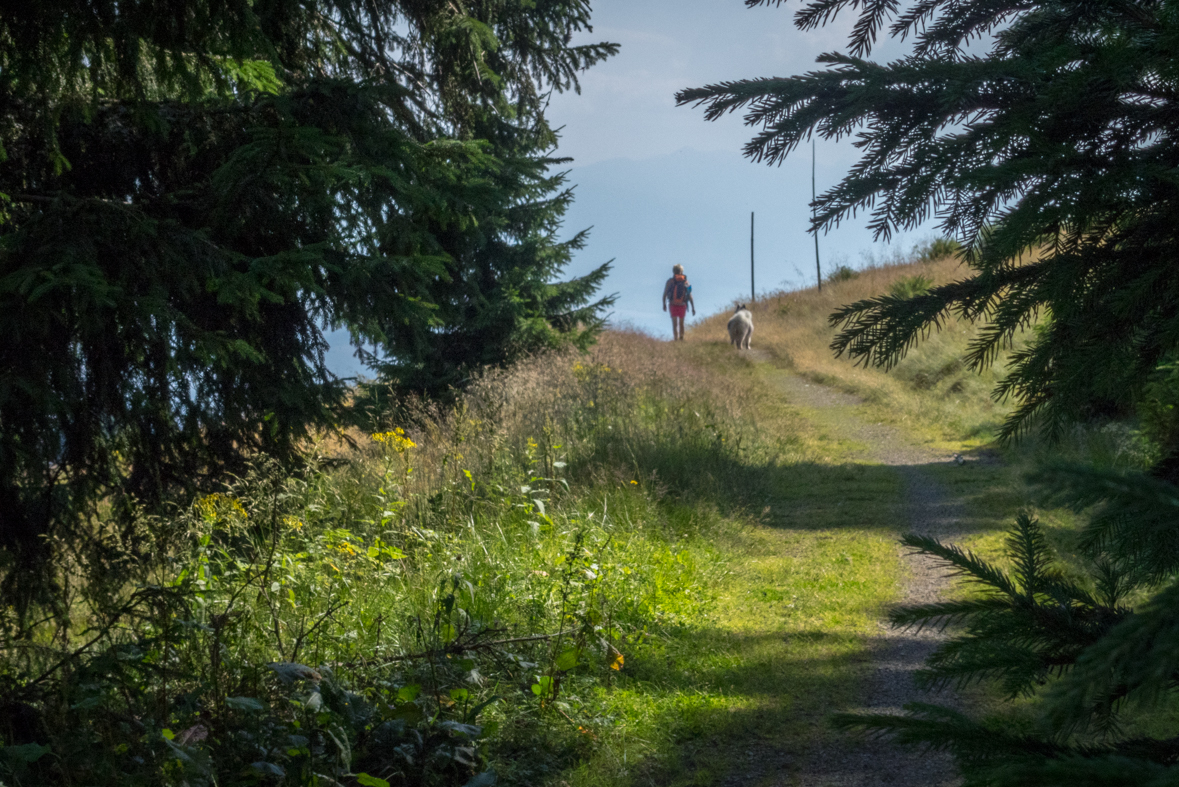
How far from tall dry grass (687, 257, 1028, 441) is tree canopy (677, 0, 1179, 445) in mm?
2983

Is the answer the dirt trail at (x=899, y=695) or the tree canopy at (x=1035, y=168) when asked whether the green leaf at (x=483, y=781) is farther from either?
the tree canopy at (x=1035, y=168)

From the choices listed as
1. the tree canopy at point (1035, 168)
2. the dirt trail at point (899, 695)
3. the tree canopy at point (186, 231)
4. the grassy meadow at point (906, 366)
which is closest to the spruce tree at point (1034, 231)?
the tree canopy at point (1035, 168)

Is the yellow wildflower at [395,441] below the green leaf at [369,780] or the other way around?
the other way around

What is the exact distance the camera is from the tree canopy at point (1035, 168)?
1.93m

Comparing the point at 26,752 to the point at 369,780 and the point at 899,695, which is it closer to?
the point at 369,780

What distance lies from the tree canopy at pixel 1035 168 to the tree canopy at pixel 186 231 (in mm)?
2517

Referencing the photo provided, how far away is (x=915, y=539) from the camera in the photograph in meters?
1.72

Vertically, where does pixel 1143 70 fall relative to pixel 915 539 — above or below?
above

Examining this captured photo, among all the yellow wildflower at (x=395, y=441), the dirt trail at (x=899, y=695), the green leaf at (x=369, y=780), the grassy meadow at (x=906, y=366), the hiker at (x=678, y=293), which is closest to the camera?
the green leaf at (x=369, y=780)

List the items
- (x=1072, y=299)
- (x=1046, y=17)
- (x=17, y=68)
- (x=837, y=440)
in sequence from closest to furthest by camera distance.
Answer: (x=1072, y=299), (x=1046, y=17), (x=17, y=68), (x=837, y=440)

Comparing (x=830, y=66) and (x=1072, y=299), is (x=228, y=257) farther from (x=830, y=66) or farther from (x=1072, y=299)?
(x=1072, y=299)

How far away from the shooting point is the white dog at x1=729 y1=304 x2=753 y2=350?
71.9ft

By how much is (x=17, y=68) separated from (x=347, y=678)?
2.98 metres

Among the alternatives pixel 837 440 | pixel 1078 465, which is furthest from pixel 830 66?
pixel 837 440
